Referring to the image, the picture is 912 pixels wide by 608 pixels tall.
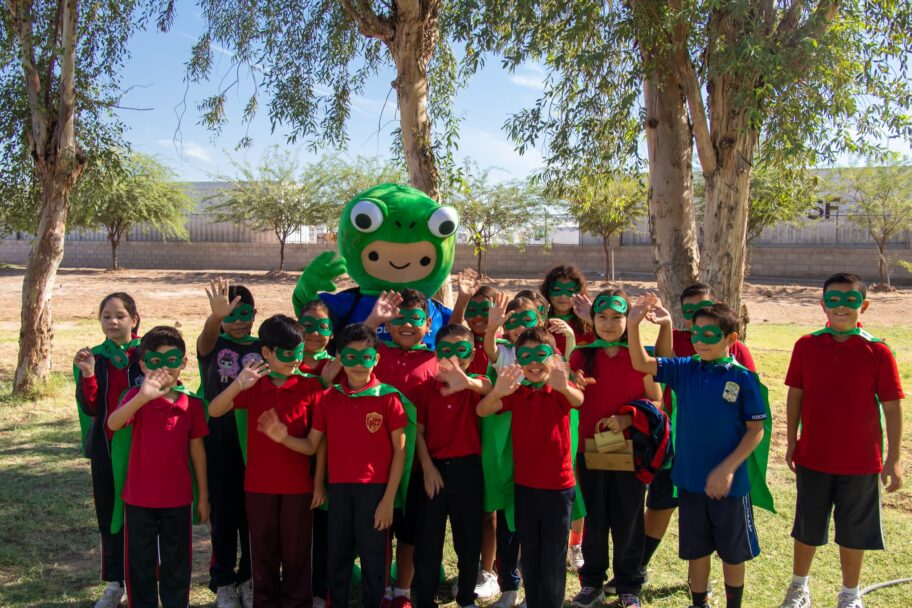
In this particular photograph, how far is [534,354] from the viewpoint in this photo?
11.0 ft

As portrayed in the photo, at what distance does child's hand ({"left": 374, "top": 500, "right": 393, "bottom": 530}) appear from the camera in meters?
3.36

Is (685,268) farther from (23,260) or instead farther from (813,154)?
(23,260)

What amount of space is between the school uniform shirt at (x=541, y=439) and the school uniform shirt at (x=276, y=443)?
3.19 ft

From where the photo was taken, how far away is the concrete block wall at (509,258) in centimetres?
2619

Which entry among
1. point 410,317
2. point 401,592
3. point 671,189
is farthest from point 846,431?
point 671,189

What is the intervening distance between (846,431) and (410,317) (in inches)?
85.6

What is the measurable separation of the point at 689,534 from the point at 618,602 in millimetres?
644

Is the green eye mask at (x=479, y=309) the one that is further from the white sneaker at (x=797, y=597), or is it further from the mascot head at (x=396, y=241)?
the white sneaker at (x=797, y=597)

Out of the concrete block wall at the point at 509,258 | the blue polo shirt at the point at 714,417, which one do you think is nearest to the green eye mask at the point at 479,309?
the blue polo shirt at the point at 714,417

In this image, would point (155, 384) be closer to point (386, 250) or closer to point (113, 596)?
point (113, 596)

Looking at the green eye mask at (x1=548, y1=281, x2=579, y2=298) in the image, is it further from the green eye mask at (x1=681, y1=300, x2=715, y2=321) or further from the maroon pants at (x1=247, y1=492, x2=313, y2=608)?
the maroon pants at (x1=247, y1=492, x2=313, y2=608)

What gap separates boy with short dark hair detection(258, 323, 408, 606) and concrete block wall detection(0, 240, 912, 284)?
24800 millimetres

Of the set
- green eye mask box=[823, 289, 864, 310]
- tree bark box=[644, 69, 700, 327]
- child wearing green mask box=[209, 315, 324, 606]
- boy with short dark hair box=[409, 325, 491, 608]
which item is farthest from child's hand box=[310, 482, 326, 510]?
tree bark box=[644, 69, 700, 327]

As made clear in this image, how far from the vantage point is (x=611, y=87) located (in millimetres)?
6555
